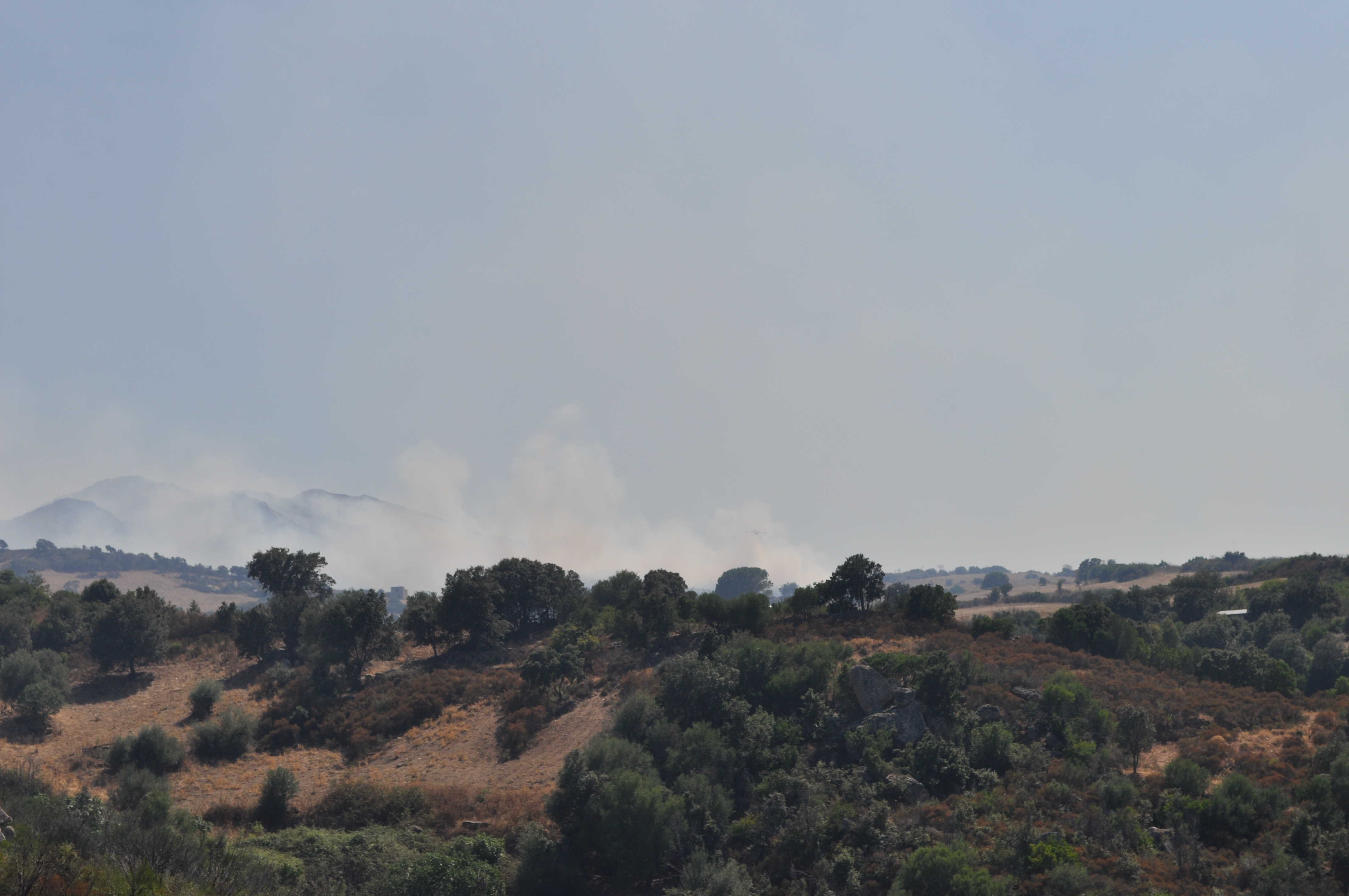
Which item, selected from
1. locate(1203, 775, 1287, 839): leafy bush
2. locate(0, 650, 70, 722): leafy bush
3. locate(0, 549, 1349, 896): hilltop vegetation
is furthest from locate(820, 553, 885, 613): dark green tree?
locate(0, 650, 70, 722): leafy bush

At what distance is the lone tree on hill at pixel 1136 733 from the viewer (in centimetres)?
3438

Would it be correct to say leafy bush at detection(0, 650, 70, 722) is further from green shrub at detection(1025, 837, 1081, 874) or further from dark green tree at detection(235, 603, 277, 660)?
green shrub at detection(1025, 837, 1081, 874)

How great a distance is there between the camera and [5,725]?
1855 inches

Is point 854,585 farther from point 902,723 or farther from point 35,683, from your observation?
point 35,683

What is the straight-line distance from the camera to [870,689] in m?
41.7

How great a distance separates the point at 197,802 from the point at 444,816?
14596 millimetres

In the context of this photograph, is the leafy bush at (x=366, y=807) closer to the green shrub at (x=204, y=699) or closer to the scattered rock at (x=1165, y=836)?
the green shrub at (x=204, y=699)

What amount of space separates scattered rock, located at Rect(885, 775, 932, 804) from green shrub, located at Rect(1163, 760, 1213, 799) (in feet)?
36.8

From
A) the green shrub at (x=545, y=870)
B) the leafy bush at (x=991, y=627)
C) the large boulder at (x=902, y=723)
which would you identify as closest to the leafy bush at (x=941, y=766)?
the large boulder at (x=902, y=723)

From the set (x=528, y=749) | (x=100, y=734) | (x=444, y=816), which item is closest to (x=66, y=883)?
(x=444, y=816)

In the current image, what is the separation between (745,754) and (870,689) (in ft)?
30.4

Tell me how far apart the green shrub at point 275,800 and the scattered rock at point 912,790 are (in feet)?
107

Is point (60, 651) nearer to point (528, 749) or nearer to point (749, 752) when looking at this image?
point (528, 749)

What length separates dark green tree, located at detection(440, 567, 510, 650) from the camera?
218 feet
